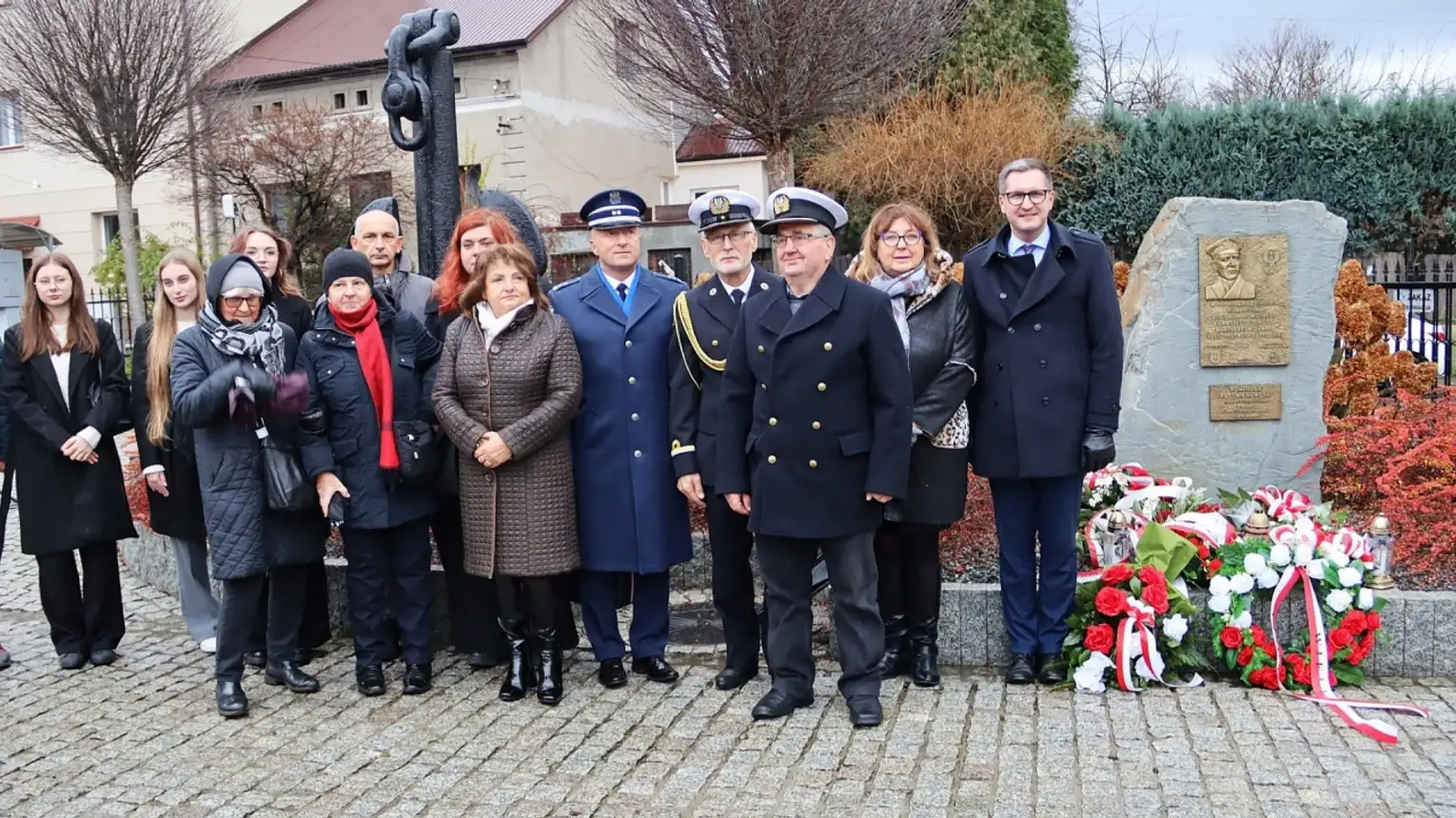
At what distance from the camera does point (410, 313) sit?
16.3 feet

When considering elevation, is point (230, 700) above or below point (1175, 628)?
below

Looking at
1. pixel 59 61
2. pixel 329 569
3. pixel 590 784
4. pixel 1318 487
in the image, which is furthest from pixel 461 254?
pixel 59 61

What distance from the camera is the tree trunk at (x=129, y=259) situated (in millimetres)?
21859

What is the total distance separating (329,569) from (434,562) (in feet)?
1.86

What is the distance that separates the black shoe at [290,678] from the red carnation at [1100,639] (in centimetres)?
299

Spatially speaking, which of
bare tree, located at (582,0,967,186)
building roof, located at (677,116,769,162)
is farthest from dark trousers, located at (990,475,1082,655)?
building roof, located at (677,116,769,162)

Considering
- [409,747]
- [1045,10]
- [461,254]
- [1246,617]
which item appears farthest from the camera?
[1045,10]

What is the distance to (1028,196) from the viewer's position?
4676mm

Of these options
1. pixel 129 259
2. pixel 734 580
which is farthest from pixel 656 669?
pixel 129 259

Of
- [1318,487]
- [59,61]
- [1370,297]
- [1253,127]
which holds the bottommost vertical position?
[1318,487]

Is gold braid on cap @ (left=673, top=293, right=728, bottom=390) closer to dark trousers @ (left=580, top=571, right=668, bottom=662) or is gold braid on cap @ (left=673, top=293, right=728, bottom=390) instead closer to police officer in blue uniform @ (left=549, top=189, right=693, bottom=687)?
police officer in blue uniform @ (left=549, top=189, right=693, bottom=687)

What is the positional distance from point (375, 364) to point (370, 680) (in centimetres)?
124

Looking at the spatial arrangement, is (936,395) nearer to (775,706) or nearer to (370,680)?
(775,706)

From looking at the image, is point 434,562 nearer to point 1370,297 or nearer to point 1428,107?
point 1370,297
